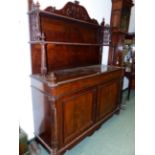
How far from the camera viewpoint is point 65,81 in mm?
1448

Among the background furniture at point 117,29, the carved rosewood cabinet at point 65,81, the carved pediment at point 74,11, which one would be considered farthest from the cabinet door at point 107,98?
the carved pediment at point 74,11

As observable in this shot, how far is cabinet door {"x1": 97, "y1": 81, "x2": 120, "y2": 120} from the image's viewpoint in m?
2.07

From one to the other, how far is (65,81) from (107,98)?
105 cm

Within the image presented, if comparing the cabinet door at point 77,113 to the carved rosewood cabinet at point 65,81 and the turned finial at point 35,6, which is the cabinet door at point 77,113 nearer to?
the carved rosewood cabinet at point 65,81

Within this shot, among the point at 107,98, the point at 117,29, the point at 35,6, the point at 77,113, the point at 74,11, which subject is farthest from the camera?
the point at 117,29

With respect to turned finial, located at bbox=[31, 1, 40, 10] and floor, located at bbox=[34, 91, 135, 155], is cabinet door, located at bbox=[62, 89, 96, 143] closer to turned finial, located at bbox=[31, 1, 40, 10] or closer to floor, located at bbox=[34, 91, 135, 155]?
floor, located at bbox=[34, 91, 135, 155]

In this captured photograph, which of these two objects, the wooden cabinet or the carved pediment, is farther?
the carved pediment

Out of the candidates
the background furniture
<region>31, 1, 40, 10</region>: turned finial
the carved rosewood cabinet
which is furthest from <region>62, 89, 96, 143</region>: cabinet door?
the background furniture

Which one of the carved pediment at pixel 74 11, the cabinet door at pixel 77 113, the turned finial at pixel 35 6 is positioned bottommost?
the cabinet door at pixel 77 113

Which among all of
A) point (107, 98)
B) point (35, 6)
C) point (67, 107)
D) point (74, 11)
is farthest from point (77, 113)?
point (74, 11)

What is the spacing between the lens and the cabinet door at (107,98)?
6.79ft

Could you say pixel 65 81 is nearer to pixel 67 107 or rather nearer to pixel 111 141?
pixel 67 107

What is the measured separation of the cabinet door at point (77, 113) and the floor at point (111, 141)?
0.79 feet
